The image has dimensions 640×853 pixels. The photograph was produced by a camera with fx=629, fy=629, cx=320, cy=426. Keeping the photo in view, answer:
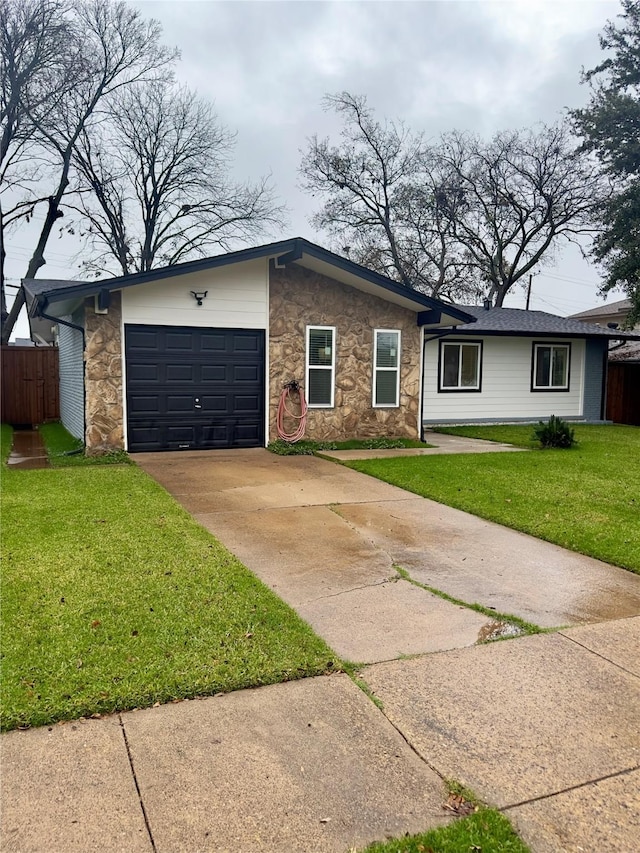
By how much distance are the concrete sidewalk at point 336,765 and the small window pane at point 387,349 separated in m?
9.30

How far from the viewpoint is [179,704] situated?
290cm

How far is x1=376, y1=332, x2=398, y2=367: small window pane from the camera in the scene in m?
12.2

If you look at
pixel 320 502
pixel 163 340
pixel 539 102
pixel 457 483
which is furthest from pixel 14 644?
pixel 539 102

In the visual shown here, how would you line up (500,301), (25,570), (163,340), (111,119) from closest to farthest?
1. (25,570)
2. (163,340)
3. (111,119)
4. (500,301)

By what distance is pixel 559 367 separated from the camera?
17.7 metres

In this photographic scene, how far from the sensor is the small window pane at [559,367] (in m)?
17.6

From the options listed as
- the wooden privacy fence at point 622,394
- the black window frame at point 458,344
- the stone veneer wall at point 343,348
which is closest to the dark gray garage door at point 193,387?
the stone veneer wall at point 343,348

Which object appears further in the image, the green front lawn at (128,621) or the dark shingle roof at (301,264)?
the dark shingle roof at (301,264)

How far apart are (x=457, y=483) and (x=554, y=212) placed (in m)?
23.6

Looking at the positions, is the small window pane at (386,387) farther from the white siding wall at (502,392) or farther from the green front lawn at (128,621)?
the green front lawn at (128,621)

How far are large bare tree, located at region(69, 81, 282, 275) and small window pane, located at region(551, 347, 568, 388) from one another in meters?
15.7

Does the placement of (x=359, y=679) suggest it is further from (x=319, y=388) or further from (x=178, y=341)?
(x=319, y=388)

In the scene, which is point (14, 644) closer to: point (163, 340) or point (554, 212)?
point (163, 340)

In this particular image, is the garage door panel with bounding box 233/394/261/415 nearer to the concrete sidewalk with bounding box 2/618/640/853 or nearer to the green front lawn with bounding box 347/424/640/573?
the green front lawn with bounding box 347/424/640/573
